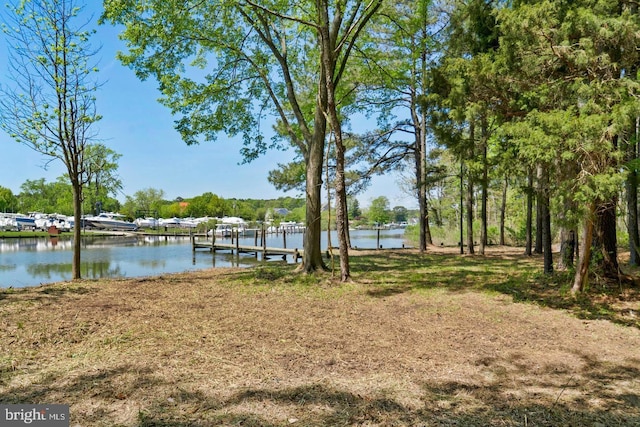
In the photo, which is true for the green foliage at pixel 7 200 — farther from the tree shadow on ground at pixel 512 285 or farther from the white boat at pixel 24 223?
the tree shadow on ground at pixel 512 285

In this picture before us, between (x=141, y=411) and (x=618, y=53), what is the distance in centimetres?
734

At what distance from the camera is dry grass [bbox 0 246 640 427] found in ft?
9.21

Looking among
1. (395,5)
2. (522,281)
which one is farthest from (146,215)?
(522,281)

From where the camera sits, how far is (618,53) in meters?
5.70

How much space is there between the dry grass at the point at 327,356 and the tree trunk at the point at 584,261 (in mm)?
242

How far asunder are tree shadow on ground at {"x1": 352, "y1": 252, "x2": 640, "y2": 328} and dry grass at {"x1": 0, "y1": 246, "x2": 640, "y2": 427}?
0.19ft

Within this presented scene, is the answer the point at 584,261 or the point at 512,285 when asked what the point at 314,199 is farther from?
the point at 584,261

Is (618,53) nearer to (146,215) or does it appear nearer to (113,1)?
(113,1)

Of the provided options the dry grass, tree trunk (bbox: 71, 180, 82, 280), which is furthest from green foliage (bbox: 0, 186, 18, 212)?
the dry grass

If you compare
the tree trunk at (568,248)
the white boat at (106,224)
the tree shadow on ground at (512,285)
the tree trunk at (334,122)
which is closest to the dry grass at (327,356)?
the tree shadow on ground at (512,285)

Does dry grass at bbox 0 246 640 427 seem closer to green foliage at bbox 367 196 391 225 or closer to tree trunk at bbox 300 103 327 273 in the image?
tree trunk at bbox 300 103 327 273

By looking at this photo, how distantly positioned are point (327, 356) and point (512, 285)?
524 centimetres

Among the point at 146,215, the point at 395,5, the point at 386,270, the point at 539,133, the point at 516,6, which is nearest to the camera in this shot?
the point at 539,133

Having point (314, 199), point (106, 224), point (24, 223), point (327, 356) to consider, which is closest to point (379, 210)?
point (106, 224)
